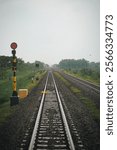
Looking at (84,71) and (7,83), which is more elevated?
(84,71)

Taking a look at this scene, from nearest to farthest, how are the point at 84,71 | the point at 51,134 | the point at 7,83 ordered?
the point at 51,134
the point at 7,83
the point at 84,71

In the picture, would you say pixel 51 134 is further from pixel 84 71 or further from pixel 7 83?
pixel 84 71

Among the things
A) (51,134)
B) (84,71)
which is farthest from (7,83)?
(84,71)

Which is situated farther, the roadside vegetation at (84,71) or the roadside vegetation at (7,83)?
the roadside vegetation at (84,71)

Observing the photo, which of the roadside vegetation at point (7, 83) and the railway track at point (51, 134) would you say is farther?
the roadside vegetation at point (7, 83)

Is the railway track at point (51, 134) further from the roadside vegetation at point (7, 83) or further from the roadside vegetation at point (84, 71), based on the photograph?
the roadside vegetation at point (84, 71)

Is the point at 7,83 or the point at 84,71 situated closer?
the point at 7,83

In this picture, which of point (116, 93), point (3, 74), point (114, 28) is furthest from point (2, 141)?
point (3, 74)

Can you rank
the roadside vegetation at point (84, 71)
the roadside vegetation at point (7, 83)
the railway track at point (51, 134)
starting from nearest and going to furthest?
the railway track at point (51, 134)
the roadside vegetation at point (7, 83)
the roadside vegetation at point (84, 71)

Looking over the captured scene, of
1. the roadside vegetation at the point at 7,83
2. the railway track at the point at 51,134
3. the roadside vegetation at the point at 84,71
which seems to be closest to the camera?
the railway track at the point at 51,134

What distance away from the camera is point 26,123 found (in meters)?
7.01

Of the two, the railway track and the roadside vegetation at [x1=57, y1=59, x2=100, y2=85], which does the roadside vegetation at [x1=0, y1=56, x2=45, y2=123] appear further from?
the roadside vegetation at [x1=57, y1=59, x2=100, y2=85]

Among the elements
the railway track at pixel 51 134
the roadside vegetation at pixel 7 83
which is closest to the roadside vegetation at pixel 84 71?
the roadside vegetation at pixel 7 83

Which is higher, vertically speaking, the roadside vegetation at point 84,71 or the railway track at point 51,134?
the roadside vegetation at point 84,71
